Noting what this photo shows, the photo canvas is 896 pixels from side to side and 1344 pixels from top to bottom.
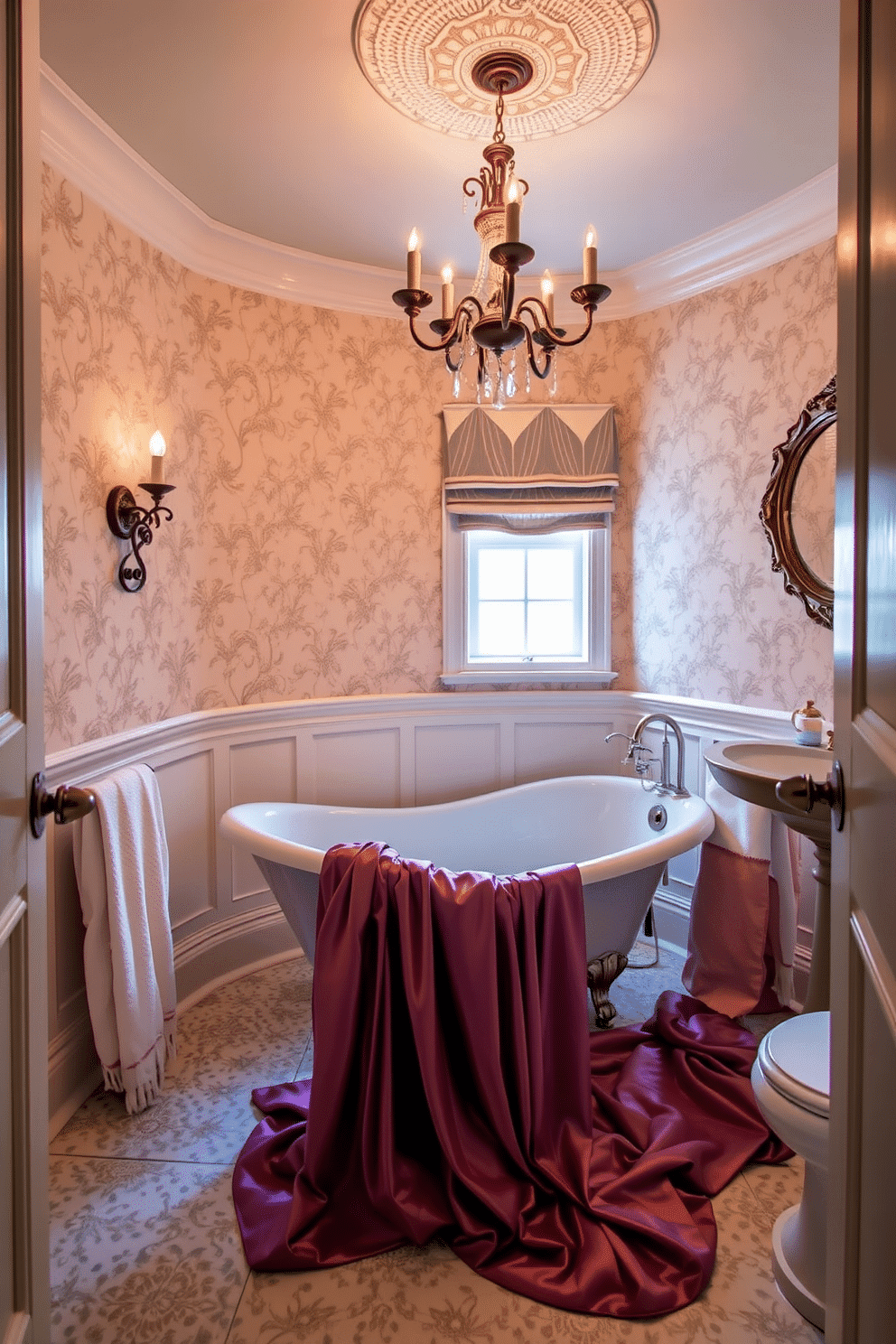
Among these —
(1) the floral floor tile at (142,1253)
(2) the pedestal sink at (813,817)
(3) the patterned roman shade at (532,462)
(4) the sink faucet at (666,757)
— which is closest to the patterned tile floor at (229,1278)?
(1) the floral floor tile at (142,1253)

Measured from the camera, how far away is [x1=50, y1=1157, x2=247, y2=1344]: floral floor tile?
144 centimetres

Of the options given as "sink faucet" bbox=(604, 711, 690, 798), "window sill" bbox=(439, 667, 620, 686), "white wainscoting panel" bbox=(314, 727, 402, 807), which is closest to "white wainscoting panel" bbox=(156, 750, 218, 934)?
"white wainscoting panel" bbox=(314, 727, 402, 807)

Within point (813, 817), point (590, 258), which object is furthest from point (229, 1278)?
point (590, 258)

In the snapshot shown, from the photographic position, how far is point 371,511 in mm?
3150

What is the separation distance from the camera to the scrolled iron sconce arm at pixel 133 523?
2262 mm

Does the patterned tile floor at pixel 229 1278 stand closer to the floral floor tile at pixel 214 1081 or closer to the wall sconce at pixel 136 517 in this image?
the floral floor tile at pixel 214 1081

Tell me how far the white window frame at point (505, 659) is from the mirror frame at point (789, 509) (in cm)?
75

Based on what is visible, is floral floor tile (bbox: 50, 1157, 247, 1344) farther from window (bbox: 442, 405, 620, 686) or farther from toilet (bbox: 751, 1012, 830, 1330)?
window (bbox: 442, 405, 620, 686)

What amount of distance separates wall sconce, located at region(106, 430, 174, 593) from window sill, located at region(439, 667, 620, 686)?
1.30 metres

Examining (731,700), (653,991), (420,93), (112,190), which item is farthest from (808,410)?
(112,190)

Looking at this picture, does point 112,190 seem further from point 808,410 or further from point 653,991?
point 653,991

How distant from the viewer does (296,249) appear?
2867 mm

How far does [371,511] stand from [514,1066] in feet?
6.97

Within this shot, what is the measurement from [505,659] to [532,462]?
833 millimetres
